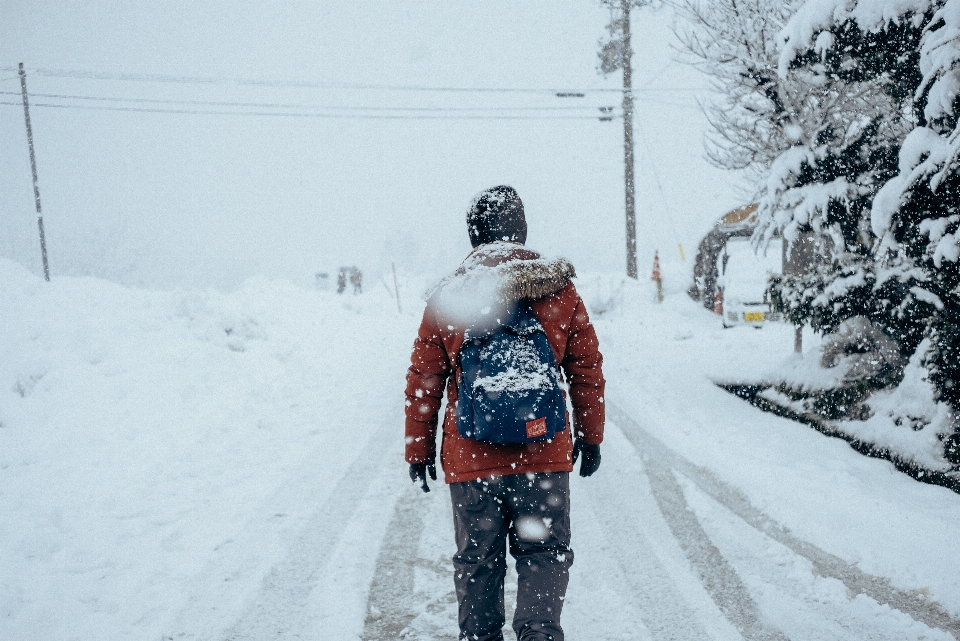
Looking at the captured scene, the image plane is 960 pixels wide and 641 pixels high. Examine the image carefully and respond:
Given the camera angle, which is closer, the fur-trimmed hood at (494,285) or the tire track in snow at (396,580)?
the fur-trimmed hood at (494,285)

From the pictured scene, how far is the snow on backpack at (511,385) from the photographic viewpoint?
6.98ft

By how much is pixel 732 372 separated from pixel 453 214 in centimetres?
12002

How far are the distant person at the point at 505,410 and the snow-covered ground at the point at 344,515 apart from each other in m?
0.79

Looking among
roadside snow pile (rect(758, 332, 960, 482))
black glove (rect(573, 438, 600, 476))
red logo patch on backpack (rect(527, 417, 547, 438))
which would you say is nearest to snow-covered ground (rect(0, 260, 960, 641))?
roadside snow pile (rect(758, 332, 960, 482))

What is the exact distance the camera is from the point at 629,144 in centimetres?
1964

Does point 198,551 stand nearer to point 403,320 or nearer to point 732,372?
point 732,372

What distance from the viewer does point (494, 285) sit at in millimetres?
2182


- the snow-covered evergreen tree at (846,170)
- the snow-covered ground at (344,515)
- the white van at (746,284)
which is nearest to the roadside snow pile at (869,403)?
the snow-covered ground at (344,515)

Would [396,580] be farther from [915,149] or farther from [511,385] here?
[915,149]

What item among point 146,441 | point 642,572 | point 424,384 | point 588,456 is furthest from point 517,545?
point 146,441

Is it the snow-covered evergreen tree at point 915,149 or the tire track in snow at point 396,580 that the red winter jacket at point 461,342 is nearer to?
the tire track in snow at point 396,580

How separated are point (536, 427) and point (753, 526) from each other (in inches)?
106

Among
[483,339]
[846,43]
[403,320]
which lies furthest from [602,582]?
[403,320]

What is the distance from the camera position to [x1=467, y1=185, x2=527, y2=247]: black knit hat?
244 centimetres
